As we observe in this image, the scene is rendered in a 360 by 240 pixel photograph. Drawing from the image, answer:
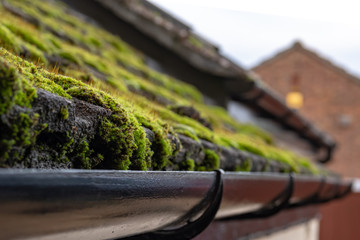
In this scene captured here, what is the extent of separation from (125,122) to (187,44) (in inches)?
138

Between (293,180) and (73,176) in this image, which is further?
(293,180)

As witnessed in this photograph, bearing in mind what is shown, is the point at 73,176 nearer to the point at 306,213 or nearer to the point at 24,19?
the point at 24,19

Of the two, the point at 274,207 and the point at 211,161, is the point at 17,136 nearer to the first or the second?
the point at 211,161

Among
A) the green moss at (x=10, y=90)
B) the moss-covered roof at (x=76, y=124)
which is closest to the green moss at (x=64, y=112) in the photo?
the moss-covered roof at (x=76, y=124)

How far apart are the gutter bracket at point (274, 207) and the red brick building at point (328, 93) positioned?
1727 centimetres

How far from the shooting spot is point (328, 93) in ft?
64.2

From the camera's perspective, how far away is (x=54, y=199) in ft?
2.66

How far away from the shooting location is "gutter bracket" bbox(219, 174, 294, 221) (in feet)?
8.54

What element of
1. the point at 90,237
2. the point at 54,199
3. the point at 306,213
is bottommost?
the point at 306,213

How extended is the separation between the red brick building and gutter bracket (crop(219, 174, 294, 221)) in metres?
17.3

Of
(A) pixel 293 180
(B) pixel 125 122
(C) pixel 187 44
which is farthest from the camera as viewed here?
(C) pixel 187 44

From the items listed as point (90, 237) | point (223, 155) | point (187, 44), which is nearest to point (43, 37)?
point (223, 155)

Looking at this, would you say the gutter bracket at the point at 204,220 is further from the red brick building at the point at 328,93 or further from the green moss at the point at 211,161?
the red brick building at the point at 328,93

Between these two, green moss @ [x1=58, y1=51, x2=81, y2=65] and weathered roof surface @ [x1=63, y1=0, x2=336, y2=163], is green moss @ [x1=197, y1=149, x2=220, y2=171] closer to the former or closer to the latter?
→ green moss @ [x1=58, y1=51, x2=81, y2=65]
